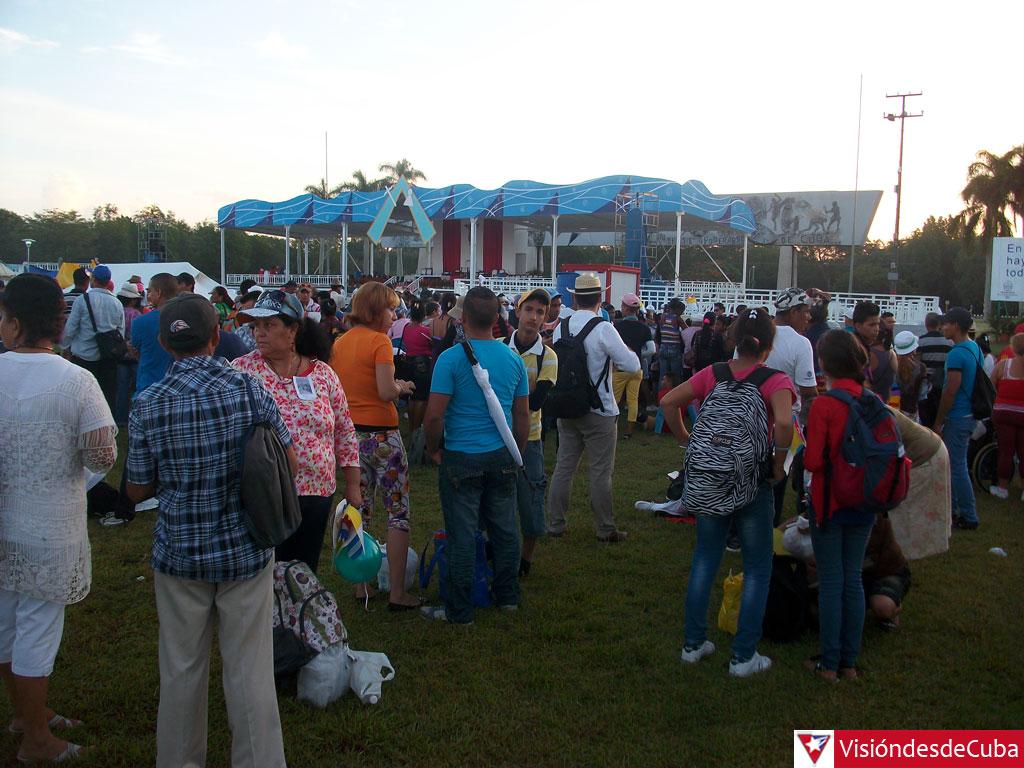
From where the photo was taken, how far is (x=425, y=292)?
14.2m

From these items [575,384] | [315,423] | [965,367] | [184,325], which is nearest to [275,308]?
[315,423]

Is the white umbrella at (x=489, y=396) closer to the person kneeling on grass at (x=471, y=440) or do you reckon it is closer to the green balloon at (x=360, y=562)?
the person kneeling on grass at (x=471, y=440)

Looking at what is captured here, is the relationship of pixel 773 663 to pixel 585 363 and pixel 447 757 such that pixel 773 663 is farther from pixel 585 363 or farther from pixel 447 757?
pixel 585 363

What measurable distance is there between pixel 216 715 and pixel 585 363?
3.18 meters

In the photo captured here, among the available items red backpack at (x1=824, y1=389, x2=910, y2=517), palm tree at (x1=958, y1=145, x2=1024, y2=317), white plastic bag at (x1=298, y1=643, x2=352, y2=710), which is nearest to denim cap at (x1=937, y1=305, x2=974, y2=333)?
red backpack at (x1=824, y1=389, x2=910, y2=517)

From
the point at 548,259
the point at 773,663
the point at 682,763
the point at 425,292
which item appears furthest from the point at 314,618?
the point at 548,259

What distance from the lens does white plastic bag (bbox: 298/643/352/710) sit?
3445mm

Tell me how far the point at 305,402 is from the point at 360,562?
74 centimetres

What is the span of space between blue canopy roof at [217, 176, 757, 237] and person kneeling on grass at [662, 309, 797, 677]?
2386 centimetres

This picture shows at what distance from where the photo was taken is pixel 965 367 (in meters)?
6.71

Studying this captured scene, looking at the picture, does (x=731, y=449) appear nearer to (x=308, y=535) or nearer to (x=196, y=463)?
(x=308, y=535)

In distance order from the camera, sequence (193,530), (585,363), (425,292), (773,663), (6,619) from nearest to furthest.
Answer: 1. (193,530)
2. (6,619)
3. (773,663)
4. (585,363)
5. (425,292)

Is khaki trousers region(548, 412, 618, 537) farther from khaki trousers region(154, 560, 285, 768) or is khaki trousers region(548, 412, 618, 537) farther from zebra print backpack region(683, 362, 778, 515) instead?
khaki trousers region(154, 560, 285, 768)

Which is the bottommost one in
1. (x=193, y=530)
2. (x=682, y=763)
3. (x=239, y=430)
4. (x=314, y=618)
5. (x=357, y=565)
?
(x=682, y=763)
